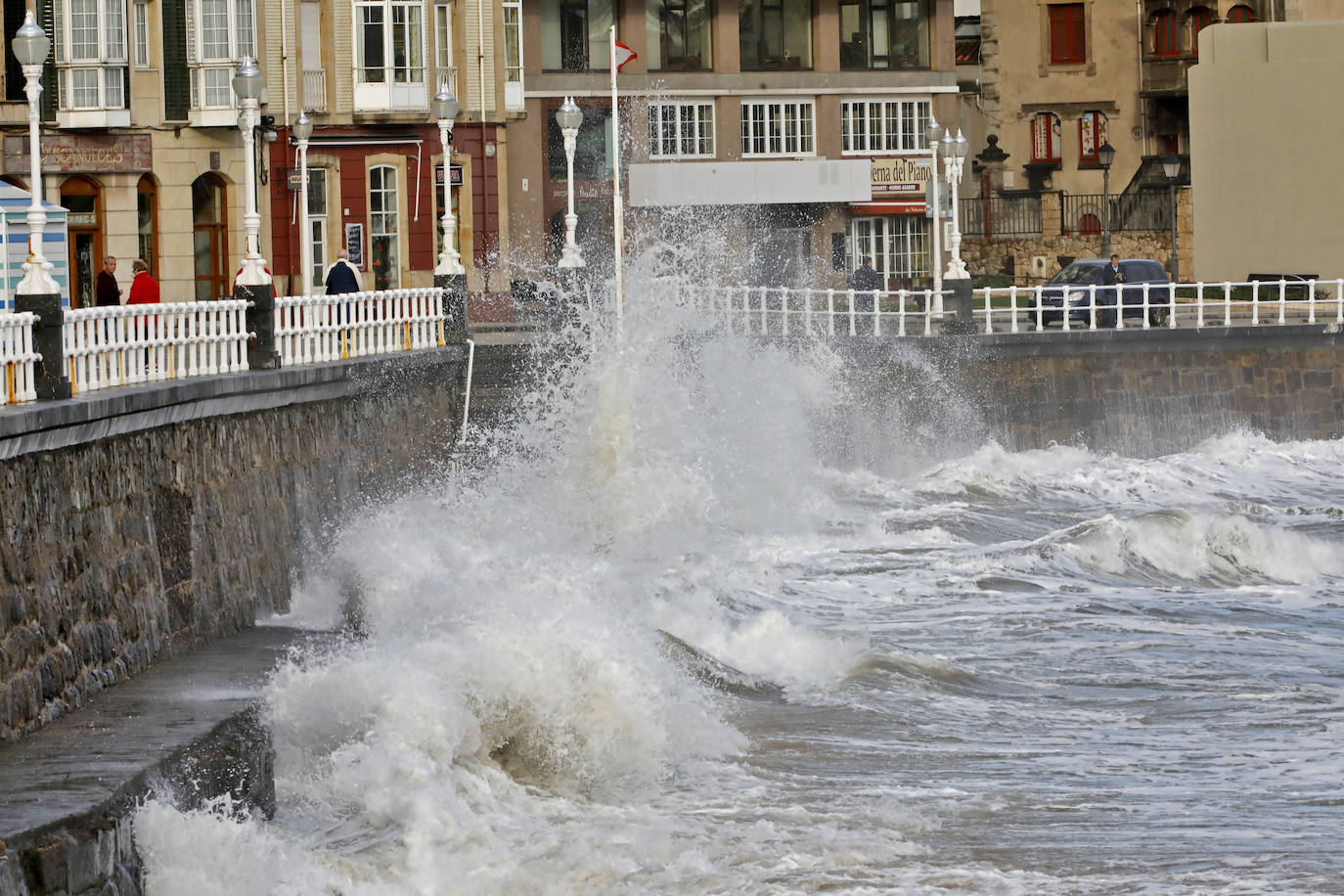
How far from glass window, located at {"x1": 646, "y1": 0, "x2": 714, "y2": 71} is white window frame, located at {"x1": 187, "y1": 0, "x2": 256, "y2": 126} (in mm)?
13126

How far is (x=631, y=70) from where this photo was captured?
162ft

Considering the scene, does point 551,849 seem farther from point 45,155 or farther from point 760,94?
point 760,94

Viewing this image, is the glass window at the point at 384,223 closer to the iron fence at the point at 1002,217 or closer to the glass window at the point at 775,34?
the glass window at the point at 775,34

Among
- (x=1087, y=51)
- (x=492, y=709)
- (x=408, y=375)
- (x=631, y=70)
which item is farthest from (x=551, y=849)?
(x=1087, y=51)

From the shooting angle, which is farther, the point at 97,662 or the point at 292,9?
the point at 292,9

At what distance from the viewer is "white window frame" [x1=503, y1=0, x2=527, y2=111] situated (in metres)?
44.4

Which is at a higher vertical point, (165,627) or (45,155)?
(45,155)

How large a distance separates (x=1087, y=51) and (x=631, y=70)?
1500 cm

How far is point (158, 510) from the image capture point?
1578 cm

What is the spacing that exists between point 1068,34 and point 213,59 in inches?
1076

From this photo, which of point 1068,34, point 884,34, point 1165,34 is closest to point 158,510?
point 884,34

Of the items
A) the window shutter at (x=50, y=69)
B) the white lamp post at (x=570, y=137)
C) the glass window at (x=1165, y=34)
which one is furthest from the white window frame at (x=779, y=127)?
the white lamp post at (x=570, y=137)

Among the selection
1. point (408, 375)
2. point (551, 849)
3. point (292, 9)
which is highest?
point (292, 9)

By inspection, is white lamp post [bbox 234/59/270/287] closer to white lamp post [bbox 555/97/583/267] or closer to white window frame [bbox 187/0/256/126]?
white lamp post [bbox 555/97/583/267]
